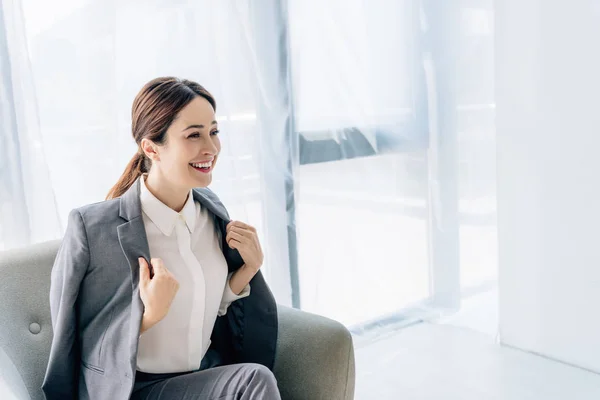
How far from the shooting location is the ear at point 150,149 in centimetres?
148

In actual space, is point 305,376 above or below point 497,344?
above

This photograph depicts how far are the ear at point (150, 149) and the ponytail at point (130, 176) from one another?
11 cm

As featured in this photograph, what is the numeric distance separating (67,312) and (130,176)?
1.24 ft

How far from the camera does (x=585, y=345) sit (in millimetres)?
2457

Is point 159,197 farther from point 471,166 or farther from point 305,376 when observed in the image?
point 471,166

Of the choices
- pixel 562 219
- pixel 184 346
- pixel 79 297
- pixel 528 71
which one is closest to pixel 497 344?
pixel 562 219

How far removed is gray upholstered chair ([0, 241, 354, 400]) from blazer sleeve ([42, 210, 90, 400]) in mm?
84

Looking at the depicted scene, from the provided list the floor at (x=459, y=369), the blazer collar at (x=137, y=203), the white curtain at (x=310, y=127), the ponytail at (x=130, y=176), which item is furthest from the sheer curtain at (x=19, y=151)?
the floor at (x=459, y=369)

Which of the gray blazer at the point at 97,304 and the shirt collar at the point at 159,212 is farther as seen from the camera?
the shirt collar at the point at 159,212

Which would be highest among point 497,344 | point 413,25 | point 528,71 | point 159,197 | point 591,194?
point 413,25

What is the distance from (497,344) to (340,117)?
111 centimetres

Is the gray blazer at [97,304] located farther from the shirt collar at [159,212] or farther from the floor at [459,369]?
the floor at [459,369]

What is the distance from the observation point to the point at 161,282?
4.42 feet

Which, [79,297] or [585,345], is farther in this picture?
[585,345]
